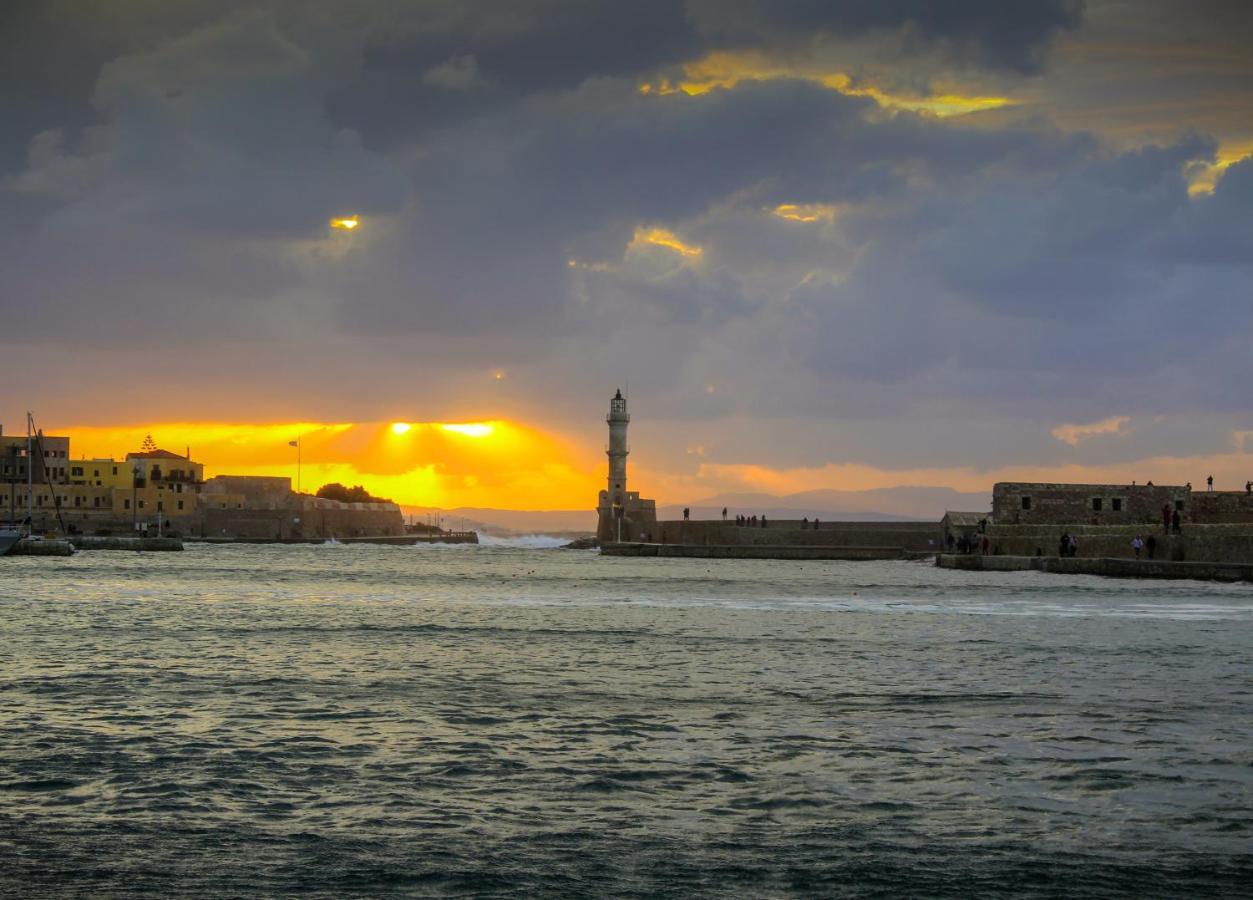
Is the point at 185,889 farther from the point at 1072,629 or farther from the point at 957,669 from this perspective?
the point at 1072,629

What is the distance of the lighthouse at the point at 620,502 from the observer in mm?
91812

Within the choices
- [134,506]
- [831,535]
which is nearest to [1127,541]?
[831,535]

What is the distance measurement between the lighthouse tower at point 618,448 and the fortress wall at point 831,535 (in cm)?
986

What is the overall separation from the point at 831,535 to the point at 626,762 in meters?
69.7

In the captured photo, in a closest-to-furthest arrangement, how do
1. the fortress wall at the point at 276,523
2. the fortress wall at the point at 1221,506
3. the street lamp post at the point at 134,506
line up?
1. the fortress wall at the point at 1221,506
2. the street lamp post at the point at 134,506
3. the fortress wall at the point at 276,523

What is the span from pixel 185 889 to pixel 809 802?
4.25m

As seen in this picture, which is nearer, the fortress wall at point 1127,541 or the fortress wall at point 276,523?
the fortress wall at point 1127,541

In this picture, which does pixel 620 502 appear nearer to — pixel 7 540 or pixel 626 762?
pixel 7 540

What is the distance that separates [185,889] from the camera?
7.64 metres

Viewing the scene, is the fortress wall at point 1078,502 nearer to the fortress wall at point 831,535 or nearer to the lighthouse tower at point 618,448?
the fortress wall at point 831,535

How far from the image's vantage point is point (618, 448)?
9581 centimetres

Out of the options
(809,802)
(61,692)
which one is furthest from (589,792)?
(61,692)

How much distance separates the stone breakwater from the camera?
40.4 meters

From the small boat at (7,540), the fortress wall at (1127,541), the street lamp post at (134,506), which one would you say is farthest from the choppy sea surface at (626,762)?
the street lamp post at (134,506)
